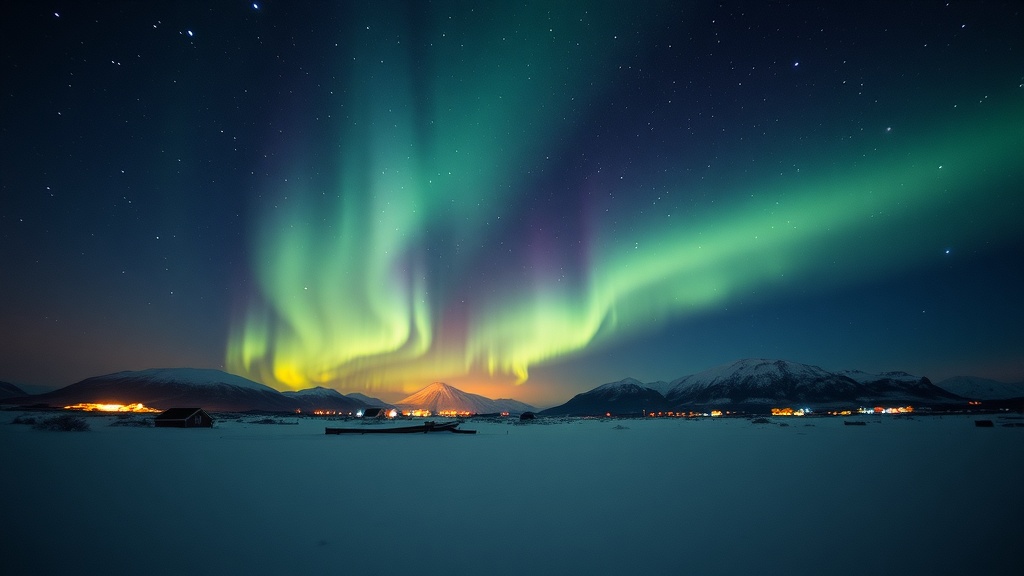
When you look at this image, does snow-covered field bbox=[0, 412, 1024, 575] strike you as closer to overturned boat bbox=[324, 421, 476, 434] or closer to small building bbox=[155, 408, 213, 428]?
overturned boat bbox=[324, 421, 476, 434]

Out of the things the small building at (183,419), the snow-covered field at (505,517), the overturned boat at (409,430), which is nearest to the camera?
the snow-covered field at (505,517)

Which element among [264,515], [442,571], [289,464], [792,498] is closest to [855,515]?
[792,498]

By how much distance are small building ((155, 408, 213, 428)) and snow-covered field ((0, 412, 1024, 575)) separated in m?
26.5

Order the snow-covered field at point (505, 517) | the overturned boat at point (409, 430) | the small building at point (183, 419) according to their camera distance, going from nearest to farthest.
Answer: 1. the snow-covered field at point (505, 517)
2. the overturned boat at point (409, 430)
3. the small building at point (183, 419)

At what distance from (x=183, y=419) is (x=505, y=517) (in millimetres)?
44718

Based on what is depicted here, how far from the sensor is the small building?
4012 centimetres

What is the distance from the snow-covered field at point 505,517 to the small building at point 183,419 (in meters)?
26.5

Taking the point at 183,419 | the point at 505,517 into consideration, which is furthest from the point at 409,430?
the point at 505,517

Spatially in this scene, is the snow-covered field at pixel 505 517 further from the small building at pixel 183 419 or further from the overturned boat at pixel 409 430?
the small building at pixel 183 419

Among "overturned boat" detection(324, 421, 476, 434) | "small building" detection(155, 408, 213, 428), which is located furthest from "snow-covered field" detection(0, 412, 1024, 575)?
"small building" detection(155, 408, 213, 428)

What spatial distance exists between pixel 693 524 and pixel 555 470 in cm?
768

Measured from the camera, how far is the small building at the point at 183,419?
132 ft

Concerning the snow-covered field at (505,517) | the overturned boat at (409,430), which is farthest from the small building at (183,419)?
the snow-covered field at (505,517)

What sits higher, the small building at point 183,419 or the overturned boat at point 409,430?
the small building at point 183,419
